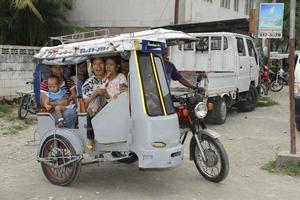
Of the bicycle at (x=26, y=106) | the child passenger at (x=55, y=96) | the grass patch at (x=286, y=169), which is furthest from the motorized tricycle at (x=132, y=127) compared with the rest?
the bicycle at (x=26, y=106)

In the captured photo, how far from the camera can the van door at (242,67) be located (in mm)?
13117

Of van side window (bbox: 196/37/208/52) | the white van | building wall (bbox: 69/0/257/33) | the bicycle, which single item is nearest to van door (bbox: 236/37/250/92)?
the white van

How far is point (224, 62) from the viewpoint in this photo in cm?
1295

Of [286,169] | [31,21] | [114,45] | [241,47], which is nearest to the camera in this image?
[114,45]

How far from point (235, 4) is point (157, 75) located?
2102cm

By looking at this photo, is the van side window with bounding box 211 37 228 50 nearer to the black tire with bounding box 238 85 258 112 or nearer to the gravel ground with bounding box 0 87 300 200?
the black tire with bounding box 238 85 258 112

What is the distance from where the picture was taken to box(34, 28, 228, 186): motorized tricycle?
5.88 m

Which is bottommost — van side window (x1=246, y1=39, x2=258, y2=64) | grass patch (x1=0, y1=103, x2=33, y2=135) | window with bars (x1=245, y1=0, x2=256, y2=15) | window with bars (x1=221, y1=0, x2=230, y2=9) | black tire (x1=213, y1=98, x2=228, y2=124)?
grass patch (x1=0, y1=103, x2=33, y2=135)

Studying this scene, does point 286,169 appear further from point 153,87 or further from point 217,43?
point 217,43

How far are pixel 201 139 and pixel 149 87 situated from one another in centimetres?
107

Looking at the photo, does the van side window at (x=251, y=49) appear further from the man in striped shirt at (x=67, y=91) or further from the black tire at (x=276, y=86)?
the man in striped shirt at (x=67, y=91)

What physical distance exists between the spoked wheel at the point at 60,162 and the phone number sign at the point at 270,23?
10977 mm

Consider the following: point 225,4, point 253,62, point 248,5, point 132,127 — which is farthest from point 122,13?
point 132,127

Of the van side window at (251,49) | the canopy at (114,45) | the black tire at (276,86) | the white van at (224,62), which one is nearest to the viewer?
the canopy at (114,45)
